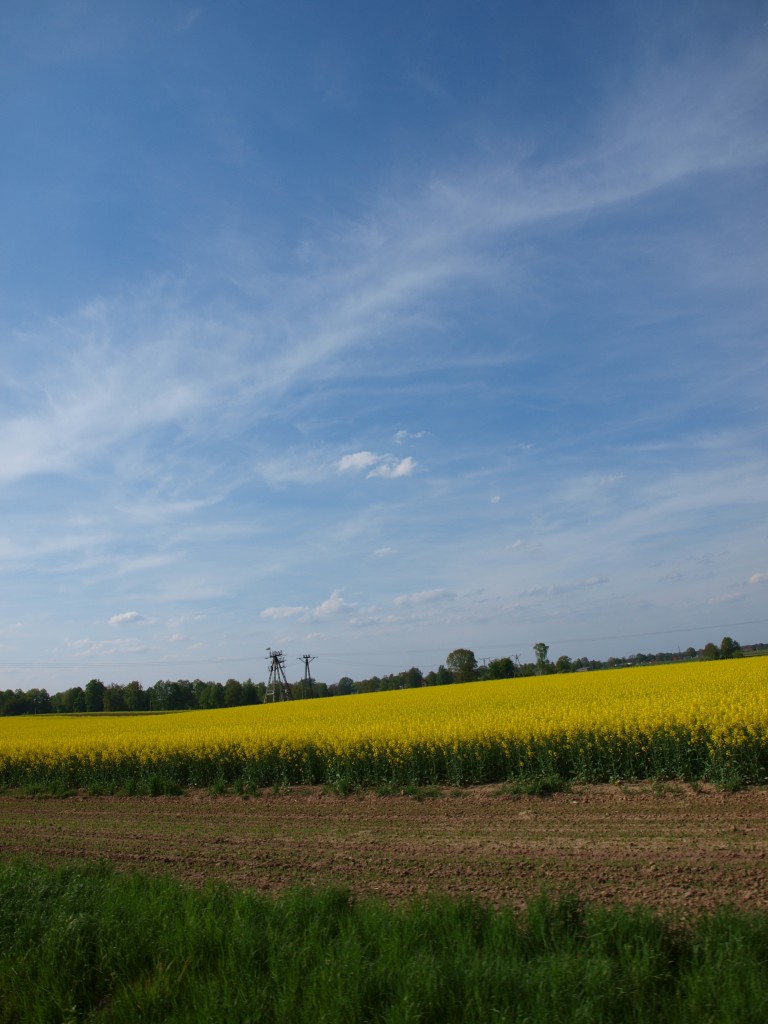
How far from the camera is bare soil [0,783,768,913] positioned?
666 centimetres

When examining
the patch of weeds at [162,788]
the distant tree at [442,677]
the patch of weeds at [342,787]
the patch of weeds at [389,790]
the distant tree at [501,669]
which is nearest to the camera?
the patch of weeds at [389,790]

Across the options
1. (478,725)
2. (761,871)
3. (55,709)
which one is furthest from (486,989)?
(55,709)

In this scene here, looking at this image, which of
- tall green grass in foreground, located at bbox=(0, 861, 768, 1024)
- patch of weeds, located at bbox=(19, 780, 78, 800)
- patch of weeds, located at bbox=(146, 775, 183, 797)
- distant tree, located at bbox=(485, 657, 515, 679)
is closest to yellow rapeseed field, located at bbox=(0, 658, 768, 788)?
patch of weeds, located at bbox=(146, 775, 183, 797)

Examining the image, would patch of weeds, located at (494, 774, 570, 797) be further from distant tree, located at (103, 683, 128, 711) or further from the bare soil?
distant tree, located at (103, 683, 128, 711)

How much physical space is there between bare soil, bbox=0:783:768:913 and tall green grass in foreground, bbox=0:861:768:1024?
0.92 metres

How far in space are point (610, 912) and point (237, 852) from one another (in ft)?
18.3

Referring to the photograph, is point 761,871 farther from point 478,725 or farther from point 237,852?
point 478,725

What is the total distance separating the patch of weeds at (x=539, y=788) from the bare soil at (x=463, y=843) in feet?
0.45

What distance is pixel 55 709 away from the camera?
327ft

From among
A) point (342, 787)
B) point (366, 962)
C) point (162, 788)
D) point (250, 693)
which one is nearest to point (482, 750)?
point (342, 787)

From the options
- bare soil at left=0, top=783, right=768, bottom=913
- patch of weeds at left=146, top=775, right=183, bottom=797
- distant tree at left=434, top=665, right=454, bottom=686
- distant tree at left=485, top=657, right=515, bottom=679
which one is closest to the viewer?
bare soil at left=0, top=783, right=768, bottom=913

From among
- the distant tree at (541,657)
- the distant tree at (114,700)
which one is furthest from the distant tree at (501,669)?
the distant tree at (114,700)

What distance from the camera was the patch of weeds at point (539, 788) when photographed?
12.0 meters

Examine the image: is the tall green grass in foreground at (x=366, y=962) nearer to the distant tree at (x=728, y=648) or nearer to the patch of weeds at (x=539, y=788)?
the patch of weeds at (x=539, y=788)
